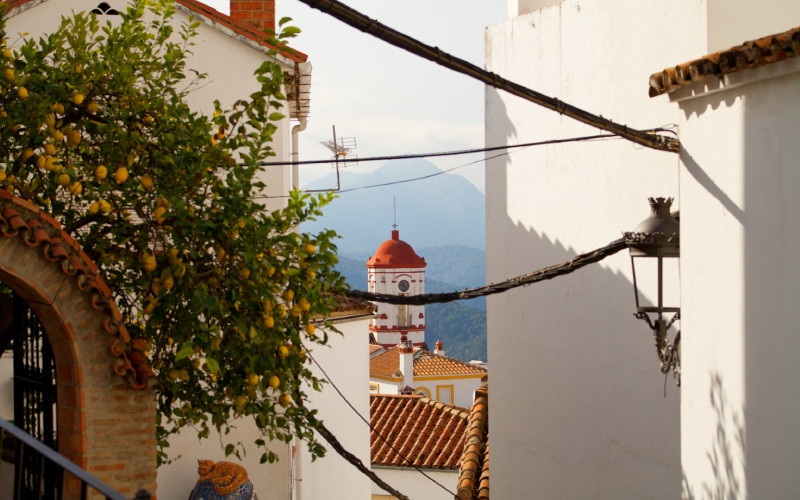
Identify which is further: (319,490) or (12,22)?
(319,490)

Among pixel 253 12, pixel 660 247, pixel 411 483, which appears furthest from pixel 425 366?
pixel 660 247

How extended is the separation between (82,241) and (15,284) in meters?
1.33

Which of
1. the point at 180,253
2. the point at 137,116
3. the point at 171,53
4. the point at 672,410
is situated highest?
the point at 171,53

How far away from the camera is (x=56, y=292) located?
20.1ft

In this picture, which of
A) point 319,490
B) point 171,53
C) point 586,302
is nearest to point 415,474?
point 319,490

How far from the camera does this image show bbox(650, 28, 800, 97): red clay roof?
558 centimetres

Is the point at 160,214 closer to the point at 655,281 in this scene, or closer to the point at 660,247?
the point at 660,247

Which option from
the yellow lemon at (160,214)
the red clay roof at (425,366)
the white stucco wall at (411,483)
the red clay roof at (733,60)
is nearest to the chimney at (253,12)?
the yellow lemon at (160,214)

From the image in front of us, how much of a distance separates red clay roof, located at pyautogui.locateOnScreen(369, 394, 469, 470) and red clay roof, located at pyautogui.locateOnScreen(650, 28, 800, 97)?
17.4 metres

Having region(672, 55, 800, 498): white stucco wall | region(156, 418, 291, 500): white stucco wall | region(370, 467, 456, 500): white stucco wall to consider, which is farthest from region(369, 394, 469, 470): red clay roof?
region(672, 55, 800, 498): white stucco wall

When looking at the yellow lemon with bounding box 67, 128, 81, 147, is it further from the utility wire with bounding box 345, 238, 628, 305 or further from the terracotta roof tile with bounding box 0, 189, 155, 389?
the utility wire with bounding box 345, 238, 628, 305

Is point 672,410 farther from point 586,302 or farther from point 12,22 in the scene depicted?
point 12,22

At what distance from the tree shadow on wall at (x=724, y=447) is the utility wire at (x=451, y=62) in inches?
62.9

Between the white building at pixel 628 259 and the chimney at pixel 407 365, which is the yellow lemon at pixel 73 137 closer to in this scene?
the white building at pixel 628 259
